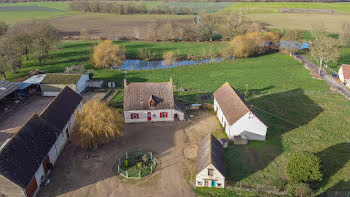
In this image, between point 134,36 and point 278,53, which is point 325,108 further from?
point 134,36

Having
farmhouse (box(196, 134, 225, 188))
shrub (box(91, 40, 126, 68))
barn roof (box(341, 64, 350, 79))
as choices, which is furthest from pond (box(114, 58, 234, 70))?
farmhouse (box(196, 134, 225, 188))

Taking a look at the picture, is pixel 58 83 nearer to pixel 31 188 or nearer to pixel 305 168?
pixel 31 188

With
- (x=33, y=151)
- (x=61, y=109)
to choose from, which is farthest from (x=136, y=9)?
(x=33, y=151)

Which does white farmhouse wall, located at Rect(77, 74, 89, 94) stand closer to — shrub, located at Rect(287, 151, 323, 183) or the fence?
the fence

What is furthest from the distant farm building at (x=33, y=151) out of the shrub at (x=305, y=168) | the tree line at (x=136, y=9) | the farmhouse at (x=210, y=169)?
the tree line at (x=136, y=9)

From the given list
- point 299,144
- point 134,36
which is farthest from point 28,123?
point 134,36
